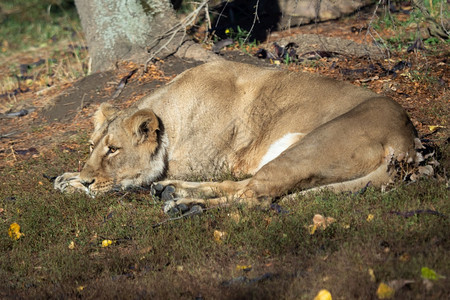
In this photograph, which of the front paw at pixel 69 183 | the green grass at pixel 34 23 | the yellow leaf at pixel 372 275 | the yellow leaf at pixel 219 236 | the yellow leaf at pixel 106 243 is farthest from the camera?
the green grass at pixel 34 23

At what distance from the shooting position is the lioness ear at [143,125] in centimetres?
508

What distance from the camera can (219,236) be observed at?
157 inches

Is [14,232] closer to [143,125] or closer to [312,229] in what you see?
[143,125]

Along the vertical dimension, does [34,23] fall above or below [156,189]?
below

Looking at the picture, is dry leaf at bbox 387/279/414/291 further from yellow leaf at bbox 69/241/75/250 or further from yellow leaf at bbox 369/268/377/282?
yellow leaf at bbox 69/241/75/250

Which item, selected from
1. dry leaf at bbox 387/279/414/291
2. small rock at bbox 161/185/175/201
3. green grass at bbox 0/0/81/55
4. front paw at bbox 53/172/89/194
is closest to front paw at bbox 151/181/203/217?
small rock at bbox 161/185/175/201

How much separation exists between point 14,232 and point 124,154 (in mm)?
1171

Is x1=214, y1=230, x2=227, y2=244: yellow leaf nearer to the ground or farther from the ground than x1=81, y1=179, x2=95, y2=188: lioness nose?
farther from the ground

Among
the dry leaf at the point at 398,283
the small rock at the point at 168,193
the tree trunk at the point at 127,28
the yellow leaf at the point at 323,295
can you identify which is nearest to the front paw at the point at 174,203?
the small rock at the point at 168,193

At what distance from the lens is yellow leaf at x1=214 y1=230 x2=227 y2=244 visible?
3.93 meters

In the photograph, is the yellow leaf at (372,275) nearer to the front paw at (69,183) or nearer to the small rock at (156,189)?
the small rock at (156,189)

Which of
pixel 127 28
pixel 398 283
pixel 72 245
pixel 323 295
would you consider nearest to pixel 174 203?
pixel 72 245

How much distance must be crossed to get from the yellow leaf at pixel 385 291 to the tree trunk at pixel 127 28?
592 centimetres

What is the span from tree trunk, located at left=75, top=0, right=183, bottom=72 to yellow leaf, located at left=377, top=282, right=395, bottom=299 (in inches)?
233
